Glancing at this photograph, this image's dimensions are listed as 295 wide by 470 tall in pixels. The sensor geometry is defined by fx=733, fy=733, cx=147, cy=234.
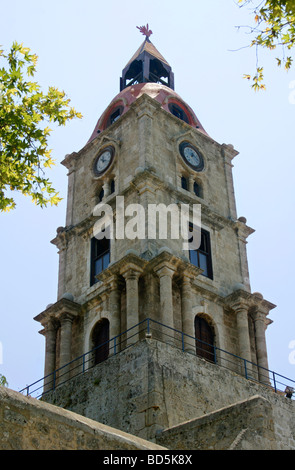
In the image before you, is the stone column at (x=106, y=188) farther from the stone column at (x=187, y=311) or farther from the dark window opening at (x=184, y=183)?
the stone column at (x=187, y=311)

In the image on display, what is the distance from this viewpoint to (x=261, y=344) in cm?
3088

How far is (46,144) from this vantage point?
57.5 feet

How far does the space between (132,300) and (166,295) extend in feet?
4.24

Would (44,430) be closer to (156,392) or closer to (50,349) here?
(156,392)

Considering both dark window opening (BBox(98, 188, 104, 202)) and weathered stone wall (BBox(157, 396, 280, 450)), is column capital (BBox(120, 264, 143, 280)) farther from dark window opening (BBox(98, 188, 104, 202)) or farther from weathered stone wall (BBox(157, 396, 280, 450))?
weathered stone wall (BBox(157, 396, 280, 450))

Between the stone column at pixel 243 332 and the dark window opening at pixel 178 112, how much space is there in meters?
10.9

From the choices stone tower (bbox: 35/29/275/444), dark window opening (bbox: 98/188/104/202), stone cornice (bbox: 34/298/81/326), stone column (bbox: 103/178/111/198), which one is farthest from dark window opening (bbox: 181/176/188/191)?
stone cornice (bbox: 34/298/81/326)

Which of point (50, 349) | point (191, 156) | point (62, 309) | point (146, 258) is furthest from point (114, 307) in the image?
point (191, 156)

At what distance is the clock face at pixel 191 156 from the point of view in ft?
112

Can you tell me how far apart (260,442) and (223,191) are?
1979 centimetres

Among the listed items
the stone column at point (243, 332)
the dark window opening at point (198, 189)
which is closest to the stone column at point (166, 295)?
the stone column at point (243, 332)

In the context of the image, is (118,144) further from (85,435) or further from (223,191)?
(85,435)

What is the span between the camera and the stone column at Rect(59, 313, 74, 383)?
2978 centimetres
